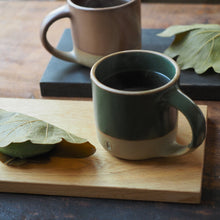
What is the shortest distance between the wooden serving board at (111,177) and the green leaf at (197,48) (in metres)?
0.18

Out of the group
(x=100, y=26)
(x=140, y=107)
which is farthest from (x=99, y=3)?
(x=140, y=107)

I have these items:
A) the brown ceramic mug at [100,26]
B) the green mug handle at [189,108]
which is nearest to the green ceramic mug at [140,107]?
the green mug handle at [189,108]

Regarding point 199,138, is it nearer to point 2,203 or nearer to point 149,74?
point 149,74

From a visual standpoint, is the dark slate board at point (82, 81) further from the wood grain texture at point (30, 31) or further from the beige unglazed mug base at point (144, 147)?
the beige unglazed mug base at point (144, 147)

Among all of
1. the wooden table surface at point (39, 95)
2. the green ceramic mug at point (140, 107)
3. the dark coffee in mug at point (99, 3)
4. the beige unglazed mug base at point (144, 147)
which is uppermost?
the dark coffee in mug at point (99, 3)

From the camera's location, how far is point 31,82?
0.74 meters

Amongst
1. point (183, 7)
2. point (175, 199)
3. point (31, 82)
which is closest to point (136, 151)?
point (175, 199)

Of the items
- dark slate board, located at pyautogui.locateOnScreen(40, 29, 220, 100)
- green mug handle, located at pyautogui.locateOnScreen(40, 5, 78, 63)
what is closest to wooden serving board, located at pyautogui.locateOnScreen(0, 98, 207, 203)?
dark slate board, located at pyautogui.locateOnScreen(40, 29, 220, 100)

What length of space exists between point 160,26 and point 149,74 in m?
0.39

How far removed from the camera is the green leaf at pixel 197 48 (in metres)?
0.67

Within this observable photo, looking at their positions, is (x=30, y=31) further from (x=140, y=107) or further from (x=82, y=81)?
(x=140, y=107)

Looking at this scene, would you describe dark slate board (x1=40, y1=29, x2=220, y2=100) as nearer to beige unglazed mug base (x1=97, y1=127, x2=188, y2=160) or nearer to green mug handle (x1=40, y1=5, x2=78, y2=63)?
green mug handle (x1=40, y1=5, x2=78, y2=63)

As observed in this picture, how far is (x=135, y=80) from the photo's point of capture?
1.74 ft

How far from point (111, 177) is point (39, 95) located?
0.27 metres
